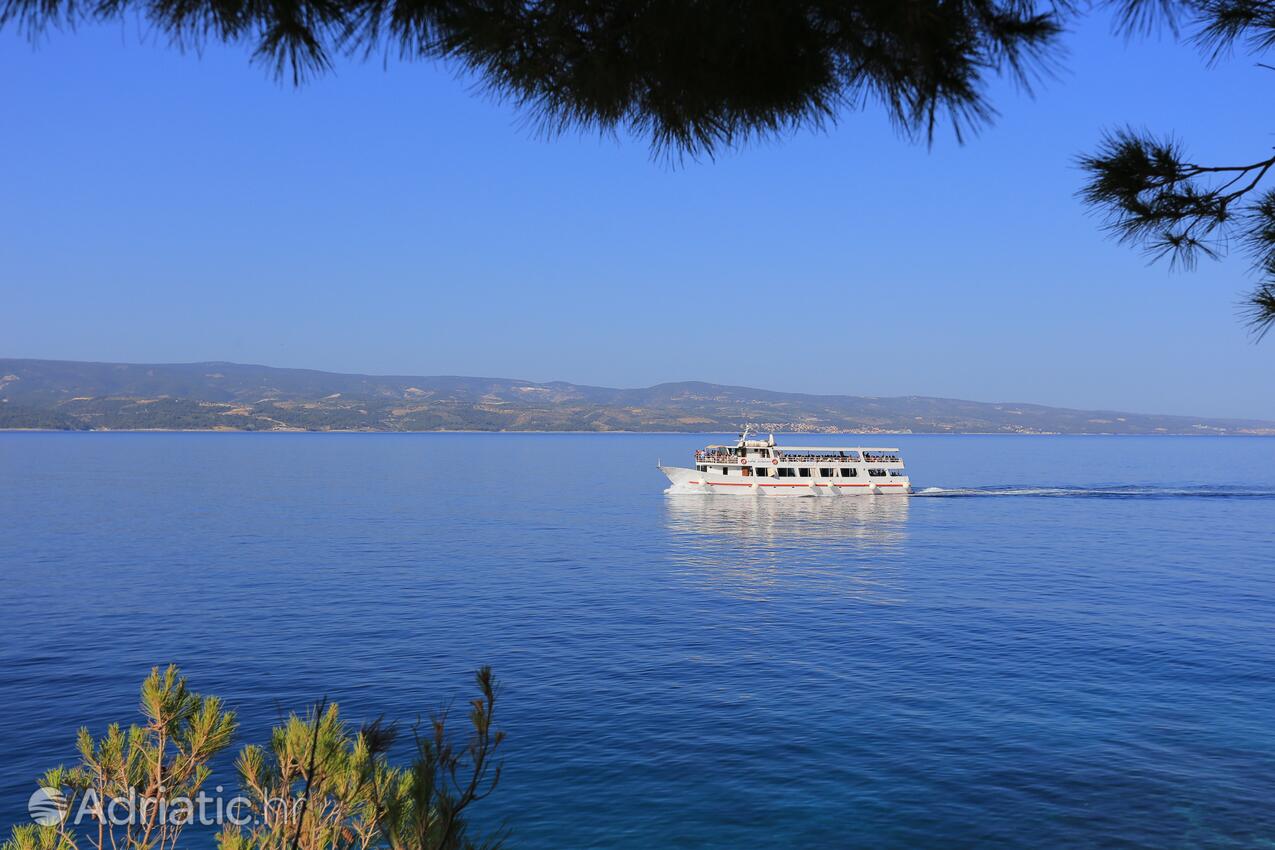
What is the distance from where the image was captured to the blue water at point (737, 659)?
17344 mm

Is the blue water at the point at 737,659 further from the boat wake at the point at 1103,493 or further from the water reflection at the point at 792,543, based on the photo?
the boat wake at the point at 1103,493

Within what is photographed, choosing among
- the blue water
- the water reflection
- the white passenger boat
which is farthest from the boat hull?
the blue water

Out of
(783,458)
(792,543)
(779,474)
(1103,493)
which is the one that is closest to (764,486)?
(779,474)

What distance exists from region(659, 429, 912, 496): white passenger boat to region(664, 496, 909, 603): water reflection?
4.10 ft

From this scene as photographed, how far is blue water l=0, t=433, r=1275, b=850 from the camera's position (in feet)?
56.9

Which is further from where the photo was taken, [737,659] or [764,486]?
[764,486]

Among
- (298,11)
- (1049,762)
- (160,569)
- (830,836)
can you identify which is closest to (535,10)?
(298,11)

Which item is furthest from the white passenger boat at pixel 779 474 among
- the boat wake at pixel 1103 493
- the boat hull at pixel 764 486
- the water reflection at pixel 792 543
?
the boat wake at pixel 1103 493

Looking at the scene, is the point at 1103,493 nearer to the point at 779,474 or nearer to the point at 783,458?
the point at 783,458

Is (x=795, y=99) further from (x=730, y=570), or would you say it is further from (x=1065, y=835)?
(x=730, y=570)

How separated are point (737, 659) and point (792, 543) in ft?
Answer: 98.8

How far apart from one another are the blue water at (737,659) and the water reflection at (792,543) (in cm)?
39

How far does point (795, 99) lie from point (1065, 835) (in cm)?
1474

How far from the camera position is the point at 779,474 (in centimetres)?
8844
